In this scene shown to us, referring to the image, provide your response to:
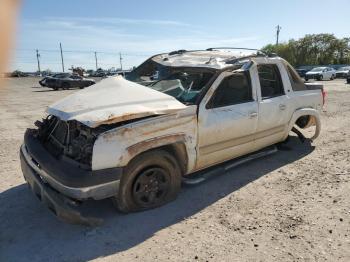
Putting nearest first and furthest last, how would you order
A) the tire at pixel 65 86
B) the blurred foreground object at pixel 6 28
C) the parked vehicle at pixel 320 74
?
the blurred foreground object at pixel 6 28, the tire at pixel 65 86, the parked vehicle at pixel 320 74

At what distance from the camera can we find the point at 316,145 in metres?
6.88

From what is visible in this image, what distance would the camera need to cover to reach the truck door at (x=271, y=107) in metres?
5.29

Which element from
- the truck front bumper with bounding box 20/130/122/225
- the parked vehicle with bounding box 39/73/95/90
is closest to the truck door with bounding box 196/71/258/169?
the truck front bumper with bounding box 20/130/122/225

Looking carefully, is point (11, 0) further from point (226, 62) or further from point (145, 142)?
point (226, 62)

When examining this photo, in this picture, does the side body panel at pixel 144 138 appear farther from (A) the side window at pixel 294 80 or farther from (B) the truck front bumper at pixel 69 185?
(A) the side window at pixel 294 80

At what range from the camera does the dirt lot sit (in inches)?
132

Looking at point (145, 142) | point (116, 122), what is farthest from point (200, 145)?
point (116, 122)

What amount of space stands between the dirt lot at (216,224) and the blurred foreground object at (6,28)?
2.86 m

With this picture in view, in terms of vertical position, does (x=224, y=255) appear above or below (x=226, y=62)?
below

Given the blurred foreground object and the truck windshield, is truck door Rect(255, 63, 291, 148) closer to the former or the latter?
the truck windshield

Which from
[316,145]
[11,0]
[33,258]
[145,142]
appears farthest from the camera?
[316,145]

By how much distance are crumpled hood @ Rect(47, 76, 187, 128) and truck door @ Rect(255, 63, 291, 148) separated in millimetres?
1588

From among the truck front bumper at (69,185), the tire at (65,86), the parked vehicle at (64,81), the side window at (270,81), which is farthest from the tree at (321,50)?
the truck front bumper at (69,185)

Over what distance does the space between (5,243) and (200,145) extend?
241 centimetres
